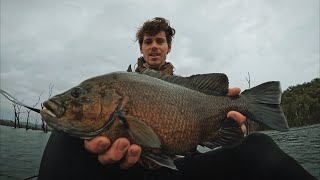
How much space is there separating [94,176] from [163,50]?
3350 mm

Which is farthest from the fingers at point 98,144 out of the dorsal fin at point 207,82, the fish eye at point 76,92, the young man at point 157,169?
the dorsal fin at point 207,82

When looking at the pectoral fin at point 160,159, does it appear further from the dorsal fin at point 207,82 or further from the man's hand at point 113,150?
the dorsal fin at point 207,82

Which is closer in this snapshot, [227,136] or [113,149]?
[113,149]

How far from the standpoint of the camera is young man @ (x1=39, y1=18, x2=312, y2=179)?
282cm

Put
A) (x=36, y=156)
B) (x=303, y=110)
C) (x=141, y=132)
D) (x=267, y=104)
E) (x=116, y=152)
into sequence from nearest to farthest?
(x=141, y=132)
(x=116, y=152)
(x=267, y=104)
(x=36, y=156)
(x=303, y=110)

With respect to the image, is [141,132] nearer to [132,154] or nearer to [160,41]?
[132,154]

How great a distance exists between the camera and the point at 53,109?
2.69 meters

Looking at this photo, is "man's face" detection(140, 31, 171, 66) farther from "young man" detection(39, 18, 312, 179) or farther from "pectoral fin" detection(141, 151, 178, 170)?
"pectoral fin" detection(141, 151, 178, 170)

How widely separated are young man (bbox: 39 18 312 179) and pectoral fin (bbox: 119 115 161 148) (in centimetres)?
11

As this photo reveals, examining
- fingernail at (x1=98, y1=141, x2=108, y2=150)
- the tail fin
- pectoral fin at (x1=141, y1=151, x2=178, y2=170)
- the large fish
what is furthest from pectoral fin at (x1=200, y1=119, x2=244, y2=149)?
fingernail at (x1=98, y1=141, x2=108, y2=150)

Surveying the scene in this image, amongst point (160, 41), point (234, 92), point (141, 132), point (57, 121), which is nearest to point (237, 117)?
point (234, 92)

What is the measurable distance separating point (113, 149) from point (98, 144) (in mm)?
149

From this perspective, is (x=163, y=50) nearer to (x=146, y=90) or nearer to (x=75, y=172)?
(x=146, y=90)

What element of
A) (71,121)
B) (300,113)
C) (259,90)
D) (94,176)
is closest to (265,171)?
(259,90)
